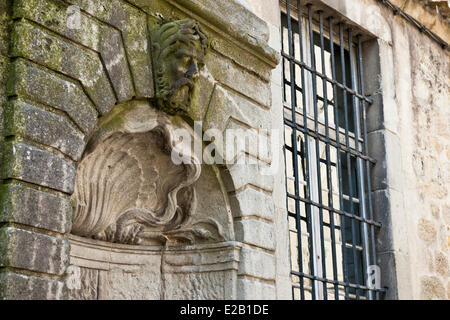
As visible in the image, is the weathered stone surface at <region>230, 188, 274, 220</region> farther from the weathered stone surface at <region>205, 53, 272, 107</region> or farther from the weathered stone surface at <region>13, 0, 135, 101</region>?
the weathered stone surface at <region>13, 0, 135, 101</region>

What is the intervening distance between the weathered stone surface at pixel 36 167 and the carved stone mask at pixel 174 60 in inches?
29.6

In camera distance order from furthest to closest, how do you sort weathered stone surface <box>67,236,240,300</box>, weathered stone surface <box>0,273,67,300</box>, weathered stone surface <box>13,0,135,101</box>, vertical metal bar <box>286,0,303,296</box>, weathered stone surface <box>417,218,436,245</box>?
weathered stone surface <box>417,218,436,245</box> → vertical metal bar <box>286,0,303,296</box> → weathered stone surface <box>67,236,240,300</box> → weathered stone surface <box>13,0,135,101</box> → weathered stone surface <box>0,273,67,300</box>

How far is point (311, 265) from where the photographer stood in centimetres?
480


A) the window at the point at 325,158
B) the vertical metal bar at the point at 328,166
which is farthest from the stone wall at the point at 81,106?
the vertical metal bar at the point at 328,166

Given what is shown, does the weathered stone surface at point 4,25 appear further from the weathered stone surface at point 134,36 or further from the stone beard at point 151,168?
the stone beard at point 151,168

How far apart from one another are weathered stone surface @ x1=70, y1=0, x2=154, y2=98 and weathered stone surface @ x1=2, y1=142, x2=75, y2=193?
2.16 feet

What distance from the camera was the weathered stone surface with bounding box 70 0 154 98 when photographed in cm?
353

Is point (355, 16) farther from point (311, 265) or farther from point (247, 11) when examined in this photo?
point (311, 265)

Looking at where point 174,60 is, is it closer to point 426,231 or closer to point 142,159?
point 142,159

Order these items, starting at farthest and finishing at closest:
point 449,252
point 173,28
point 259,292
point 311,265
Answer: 1. point 449,252
2. point 311,265
3. point 259,292
4. point 173,28

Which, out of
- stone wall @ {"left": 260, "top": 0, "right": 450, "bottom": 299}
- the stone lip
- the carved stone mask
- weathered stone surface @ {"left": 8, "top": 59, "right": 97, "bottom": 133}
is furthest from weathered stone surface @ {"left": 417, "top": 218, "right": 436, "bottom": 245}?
weathered stone surface @ {"left": 8, "top": 59, "right": 97, "bottom": 133}
